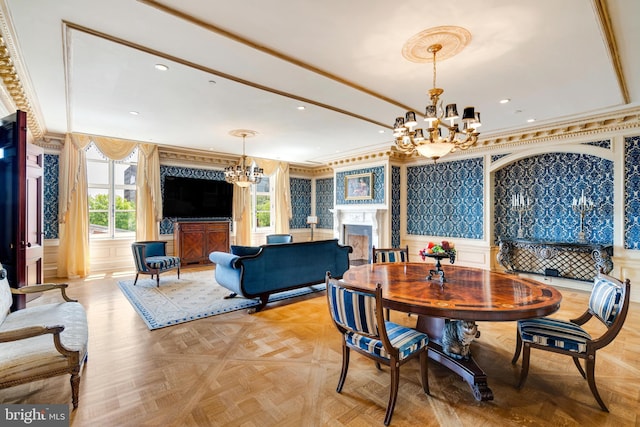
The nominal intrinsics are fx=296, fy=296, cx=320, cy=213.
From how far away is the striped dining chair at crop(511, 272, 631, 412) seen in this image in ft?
6.47

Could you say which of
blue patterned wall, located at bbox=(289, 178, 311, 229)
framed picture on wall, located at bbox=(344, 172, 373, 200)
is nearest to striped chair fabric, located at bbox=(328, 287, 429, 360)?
framed picture on wall, located at bbox=(344, 172, 373, 200)

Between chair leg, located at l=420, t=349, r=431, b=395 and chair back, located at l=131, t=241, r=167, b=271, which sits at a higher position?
chair back, located at l=131, t=241, r=167, b=271


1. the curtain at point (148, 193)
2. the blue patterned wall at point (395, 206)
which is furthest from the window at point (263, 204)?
the blue patterned wall at point (395, 206)

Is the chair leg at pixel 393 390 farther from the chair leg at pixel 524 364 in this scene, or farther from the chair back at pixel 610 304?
the chair back at pixel 610 304

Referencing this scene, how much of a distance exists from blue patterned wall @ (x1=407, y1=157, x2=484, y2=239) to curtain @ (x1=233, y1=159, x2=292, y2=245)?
11.8 ft

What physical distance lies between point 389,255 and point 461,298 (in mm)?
1845

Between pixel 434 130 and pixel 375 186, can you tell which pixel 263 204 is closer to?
pixel 375 186

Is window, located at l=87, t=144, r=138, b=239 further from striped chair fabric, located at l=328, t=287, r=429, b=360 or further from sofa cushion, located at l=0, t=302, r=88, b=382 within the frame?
striped chair fabric, located at l=328, t=287, r=429, b=360

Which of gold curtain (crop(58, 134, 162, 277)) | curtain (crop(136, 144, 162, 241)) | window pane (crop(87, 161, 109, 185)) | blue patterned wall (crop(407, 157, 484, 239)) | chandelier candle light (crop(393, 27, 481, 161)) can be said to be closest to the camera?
chandelier candle light (crop(393, 27, 481, 161))

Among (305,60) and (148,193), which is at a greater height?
(305,60)

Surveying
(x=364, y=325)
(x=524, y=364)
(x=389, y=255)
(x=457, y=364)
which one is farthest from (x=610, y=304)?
(x=389, y=255)

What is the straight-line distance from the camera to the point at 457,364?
7.57ft

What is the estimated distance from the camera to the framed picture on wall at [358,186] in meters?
7.39

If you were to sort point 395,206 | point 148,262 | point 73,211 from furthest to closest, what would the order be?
1. point 395,206
2. point 73,211
3. point 148,262
